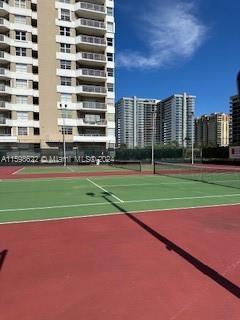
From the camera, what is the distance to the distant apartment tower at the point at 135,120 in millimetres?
91250

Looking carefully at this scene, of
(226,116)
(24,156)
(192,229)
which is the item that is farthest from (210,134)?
(192,229)

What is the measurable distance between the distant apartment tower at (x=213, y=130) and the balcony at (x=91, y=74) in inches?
1338

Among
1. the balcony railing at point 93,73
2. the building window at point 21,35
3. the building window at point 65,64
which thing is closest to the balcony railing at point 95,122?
the balcony railing at point 93,73

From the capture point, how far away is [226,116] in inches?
3415

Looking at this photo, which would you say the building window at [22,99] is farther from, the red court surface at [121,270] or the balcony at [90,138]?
the red court surface at [121,270]

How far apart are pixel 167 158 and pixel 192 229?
174 ft

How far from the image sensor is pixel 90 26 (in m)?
59.9

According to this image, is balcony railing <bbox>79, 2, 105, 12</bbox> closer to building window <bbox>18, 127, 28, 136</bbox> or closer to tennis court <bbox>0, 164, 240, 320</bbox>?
building window <bbox>18, 127, 28, 136</bbox>

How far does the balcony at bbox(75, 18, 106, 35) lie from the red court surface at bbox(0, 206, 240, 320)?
185 ft

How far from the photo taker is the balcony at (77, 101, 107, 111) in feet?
196

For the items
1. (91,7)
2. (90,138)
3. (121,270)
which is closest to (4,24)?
(91,7)

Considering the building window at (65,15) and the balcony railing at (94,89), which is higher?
the building window at (65,15)

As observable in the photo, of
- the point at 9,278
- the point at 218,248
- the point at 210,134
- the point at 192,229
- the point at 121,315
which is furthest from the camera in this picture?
the point at 210,134

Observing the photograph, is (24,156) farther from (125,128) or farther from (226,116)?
(226,116)
